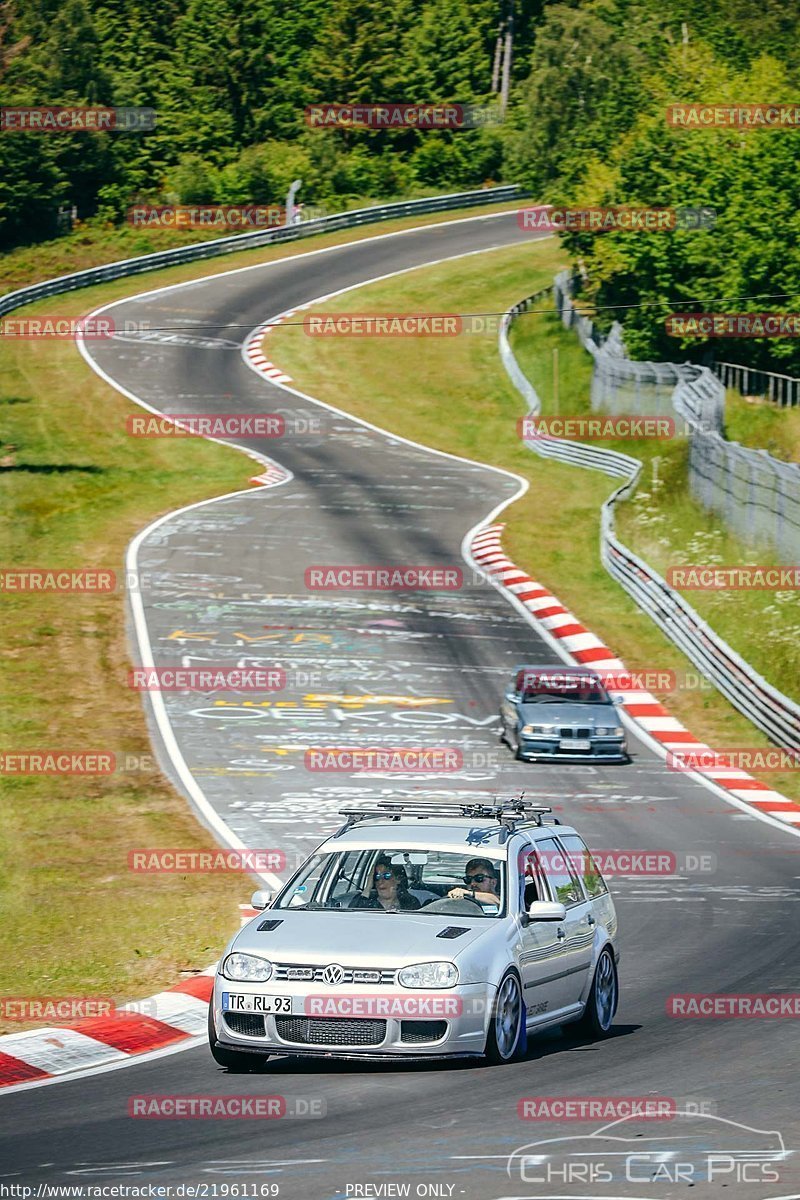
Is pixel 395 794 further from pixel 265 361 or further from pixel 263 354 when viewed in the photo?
pixel 263 354

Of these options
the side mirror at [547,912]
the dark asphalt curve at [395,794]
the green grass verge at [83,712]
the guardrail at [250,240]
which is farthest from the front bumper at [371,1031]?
the guardrail at [250,240]

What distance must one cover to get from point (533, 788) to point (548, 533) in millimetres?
20118

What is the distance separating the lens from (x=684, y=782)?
2822cm

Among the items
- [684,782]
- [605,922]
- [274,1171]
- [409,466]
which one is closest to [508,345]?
[409,466]

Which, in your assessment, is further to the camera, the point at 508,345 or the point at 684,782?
the point at 508,345

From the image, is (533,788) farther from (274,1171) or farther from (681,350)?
(681,350)

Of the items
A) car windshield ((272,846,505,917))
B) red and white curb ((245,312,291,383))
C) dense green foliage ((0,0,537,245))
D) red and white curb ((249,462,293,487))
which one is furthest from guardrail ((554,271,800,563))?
dense green foliage ((0,0,537,245))

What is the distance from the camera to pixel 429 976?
11289 millimetres

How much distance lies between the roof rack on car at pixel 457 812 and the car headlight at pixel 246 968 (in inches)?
67.4

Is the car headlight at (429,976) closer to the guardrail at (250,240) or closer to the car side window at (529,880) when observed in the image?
the car side window at (529,880)

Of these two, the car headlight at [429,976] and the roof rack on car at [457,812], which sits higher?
the roof rack on car at [457,812]

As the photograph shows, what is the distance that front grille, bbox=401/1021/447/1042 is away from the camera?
37.0 feet

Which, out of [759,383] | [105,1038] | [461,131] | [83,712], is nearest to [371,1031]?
[105,1038]

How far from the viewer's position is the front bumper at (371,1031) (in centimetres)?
1127
